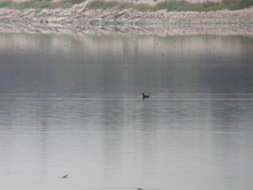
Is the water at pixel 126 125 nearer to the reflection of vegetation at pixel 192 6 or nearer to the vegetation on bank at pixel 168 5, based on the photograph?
the reflection of vegetation at pixel 192 6

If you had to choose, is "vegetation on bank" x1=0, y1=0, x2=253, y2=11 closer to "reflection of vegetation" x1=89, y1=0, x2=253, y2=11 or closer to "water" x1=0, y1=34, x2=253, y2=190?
"reflection of vegetation" x1=89, y1=0, x2=253, y2=11

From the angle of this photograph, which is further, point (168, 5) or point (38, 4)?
point (38, 4)

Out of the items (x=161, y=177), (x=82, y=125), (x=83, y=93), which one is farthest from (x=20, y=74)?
(x=161, y=177)

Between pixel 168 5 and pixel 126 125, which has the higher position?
pixel 168 5

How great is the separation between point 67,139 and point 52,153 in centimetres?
175

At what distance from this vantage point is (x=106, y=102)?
29531 millimetres

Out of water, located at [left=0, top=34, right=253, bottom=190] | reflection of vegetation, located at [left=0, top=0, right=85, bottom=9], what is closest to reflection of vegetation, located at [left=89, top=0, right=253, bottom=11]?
reflection of vegetation, located at [left=0, top=0, right=85, bottom=9]

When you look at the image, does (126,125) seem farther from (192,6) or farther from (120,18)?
(120,18)

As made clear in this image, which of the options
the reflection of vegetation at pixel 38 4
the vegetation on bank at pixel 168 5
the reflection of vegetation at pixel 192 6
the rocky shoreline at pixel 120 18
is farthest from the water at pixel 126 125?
the reflection of vegetation at pixel 38 4

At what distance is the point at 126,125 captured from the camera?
24.4 m

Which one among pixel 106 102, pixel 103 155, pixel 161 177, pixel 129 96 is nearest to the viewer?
pixel 161 177

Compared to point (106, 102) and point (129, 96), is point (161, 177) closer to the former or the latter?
point (106, 102)

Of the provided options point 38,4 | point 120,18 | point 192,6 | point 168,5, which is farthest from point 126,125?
point 38,4

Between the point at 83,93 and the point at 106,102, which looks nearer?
the point at 106,102
